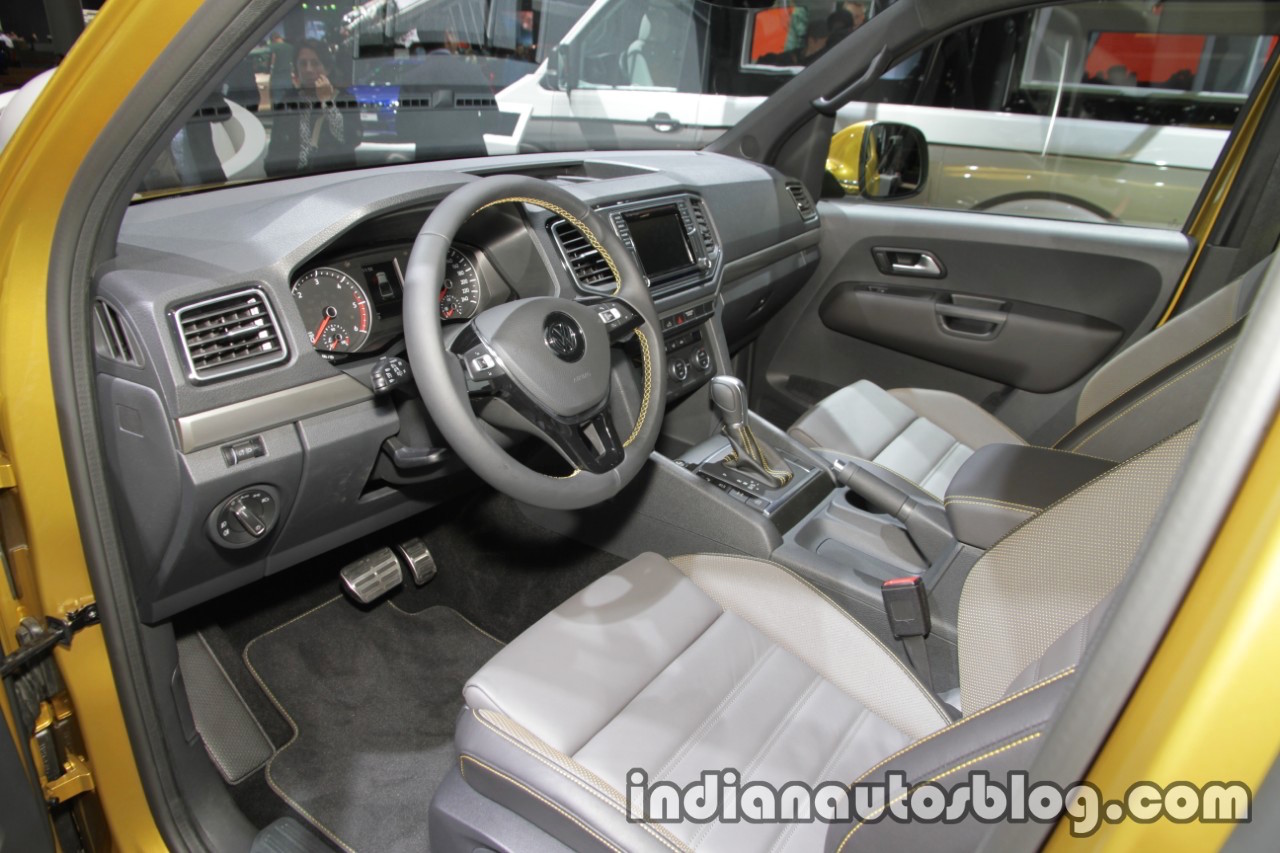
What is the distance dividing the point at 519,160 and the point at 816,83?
95 centimetres

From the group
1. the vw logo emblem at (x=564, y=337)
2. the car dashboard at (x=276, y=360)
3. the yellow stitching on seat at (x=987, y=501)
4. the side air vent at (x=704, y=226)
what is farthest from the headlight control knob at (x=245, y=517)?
the side air vent at (x=704, y=226)

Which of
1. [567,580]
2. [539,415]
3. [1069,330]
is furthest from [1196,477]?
[1069,330]

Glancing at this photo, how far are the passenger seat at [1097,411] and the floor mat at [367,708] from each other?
107 cm

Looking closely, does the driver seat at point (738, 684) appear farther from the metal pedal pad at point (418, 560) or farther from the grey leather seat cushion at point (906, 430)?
the metal pedal pad at point (418, 560)

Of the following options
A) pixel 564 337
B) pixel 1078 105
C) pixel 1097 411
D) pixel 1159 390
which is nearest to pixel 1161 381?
pixel 1159 390

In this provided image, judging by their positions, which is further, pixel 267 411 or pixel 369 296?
pixel 369 296

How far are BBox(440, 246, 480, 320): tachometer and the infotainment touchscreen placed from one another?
20.2 inches

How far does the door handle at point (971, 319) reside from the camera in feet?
8.40

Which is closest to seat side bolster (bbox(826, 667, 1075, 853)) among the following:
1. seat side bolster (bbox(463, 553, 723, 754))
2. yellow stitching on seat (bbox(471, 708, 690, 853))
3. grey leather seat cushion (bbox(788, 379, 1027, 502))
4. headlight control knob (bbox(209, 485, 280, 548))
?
yellow stitching on seat (bbox(471, 708, 690, 853))

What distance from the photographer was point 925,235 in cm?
263

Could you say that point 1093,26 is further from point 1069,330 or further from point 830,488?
point 830,488

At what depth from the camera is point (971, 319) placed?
260cm

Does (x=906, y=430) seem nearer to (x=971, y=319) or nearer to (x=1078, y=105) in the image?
(x=971, y=319)

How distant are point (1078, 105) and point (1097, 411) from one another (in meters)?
2.72
